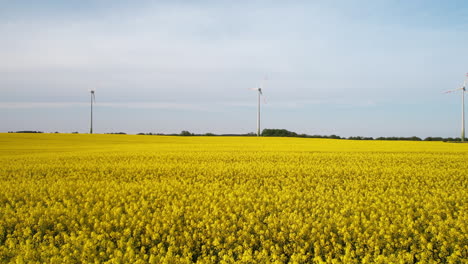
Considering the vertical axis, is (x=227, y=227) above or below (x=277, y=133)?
below

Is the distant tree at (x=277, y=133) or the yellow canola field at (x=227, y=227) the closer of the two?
the yellow canola field at (x=227, y=227)

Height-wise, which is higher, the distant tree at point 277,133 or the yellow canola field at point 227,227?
the distant tree at point 277,133

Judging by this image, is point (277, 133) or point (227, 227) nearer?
point (227, 227)

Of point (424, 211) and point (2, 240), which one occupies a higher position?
point (424, 211)

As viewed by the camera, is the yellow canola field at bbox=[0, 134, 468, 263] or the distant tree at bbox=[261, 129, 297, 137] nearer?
the yellow canola field at bbox=[0, 134, 468, 263]

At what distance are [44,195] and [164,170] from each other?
246 inches

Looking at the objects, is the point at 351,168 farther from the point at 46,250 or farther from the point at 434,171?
the point at 46,250

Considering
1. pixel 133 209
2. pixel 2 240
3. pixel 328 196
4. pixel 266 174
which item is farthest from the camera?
pixel 266 174

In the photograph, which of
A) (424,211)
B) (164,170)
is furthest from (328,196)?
(164,170)

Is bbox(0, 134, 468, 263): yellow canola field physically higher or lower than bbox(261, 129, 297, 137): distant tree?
lower

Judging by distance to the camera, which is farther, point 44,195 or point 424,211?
point 44,195

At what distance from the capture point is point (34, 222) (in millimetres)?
8383

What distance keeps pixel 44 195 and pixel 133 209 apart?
4059 millimetres

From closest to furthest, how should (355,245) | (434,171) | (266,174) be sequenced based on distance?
(355,245) → (266,174) → (434,171)
